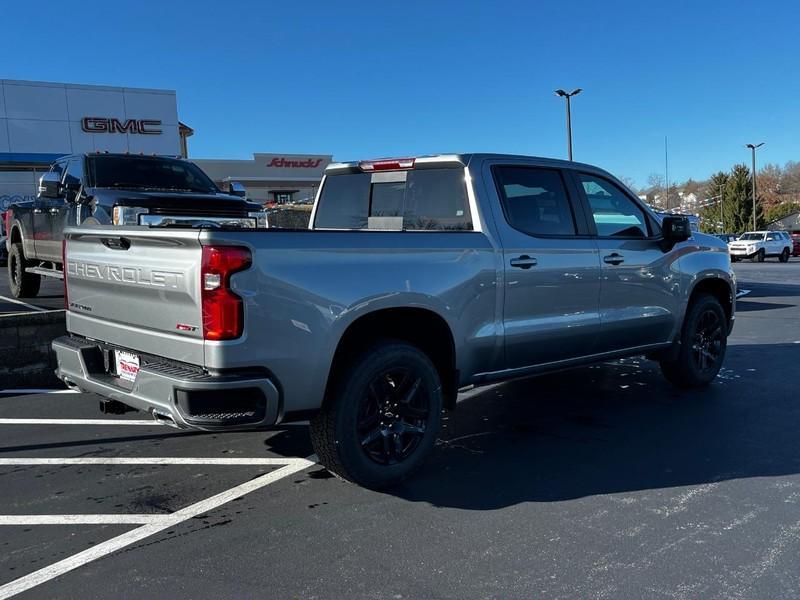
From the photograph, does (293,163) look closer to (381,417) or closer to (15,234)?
(15,234)

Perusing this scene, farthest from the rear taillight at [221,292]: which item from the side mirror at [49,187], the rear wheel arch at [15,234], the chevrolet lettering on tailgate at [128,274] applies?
the rear wheel arch at [15,234]

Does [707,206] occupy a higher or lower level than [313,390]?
higher

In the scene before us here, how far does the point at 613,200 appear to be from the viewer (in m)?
5.67

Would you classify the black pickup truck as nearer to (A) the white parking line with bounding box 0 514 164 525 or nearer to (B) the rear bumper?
(B) the rear bumper

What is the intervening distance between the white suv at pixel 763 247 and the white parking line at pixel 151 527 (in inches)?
1469

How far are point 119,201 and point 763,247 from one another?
37.0m

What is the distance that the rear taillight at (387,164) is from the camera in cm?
510

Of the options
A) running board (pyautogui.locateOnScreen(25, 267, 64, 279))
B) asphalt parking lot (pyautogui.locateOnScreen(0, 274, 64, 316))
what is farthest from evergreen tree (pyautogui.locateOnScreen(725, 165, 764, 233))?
running board (pyautogui.locateOnScreen(25, 267, 64, 279))

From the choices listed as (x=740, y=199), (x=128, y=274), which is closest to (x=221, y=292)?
(x=128, y=274)

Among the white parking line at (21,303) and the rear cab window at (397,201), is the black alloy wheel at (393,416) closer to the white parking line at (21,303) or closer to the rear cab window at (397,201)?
the rear cab window at (397,201)

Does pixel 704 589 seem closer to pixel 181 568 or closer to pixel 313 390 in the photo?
pixel 313 390

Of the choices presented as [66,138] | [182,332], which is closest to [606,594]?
[182,332]

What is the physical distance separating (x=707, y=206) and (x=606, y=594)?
93.1 metres

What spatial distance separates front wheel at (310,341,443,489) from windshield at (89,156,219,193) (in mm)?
5383
